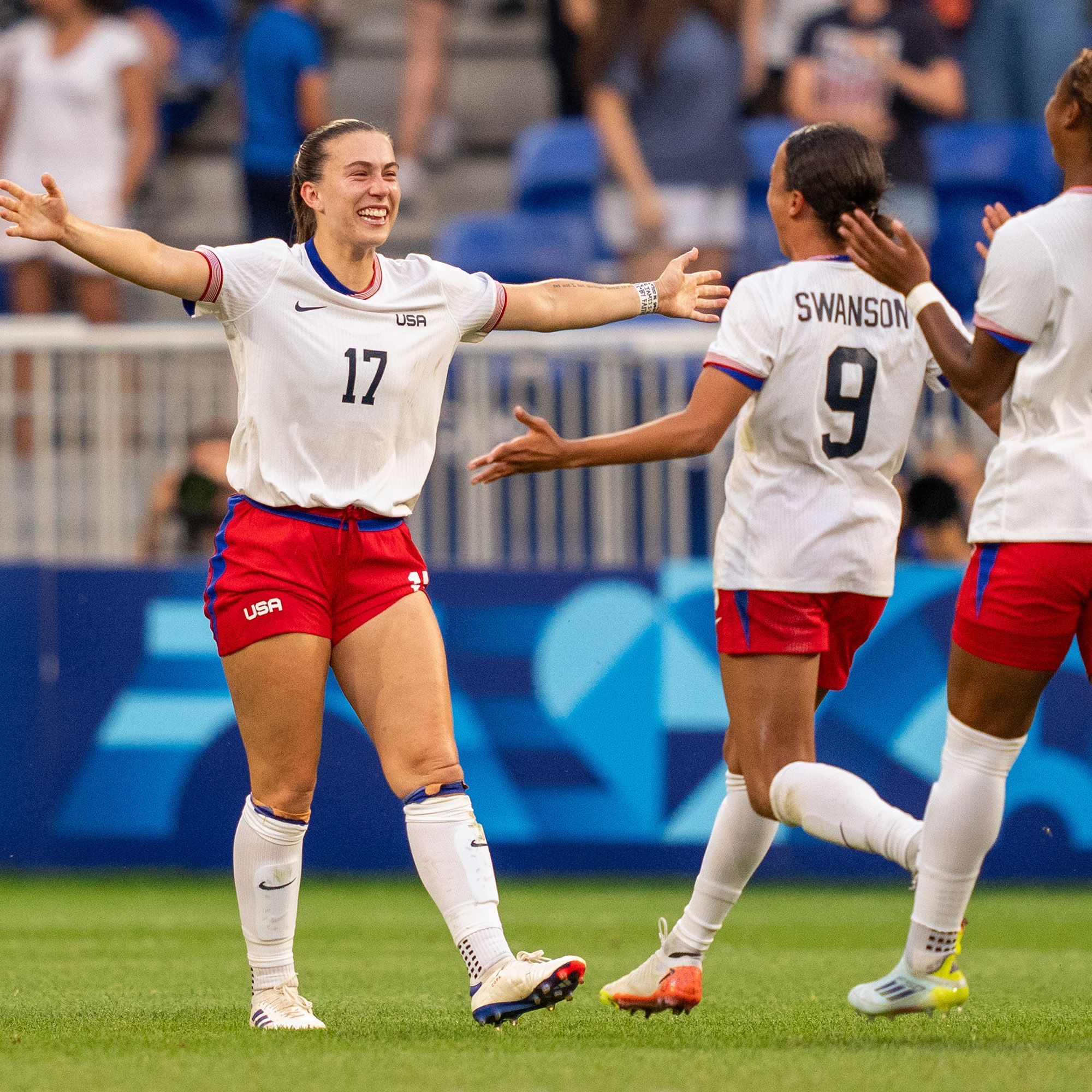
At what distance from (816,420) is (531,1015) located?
178cm

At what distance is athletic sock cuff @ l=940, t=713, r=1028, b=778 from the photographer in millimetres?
4402

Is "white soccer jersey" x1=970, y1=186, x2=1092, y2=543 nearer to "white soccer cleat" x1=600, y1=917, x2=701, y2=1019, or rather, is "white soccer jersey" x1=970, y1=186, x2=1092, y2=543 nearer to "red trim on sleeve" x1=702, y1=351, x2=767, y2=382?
"red trim on sleeve" x1=702, y1=351, x2=767, y2=382

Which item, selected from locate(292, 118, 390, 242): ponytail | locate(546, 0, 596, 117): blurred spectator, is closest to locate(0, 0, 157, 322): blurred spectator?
locate(546, 0, 596, 117): blurred spectator

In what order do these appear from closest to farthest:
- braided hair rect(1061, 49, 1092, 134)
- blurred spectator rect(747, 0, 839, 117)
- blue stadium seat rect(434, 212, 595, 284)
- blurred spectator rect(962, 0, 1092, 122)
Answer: braided hair rect(1061, 49, 1092, 134) → blue stadium seat rect(434, 212, 595, 284) → blurred spectator rect(962, 0, 1092, 122) → blurred spectator rect(747, 0, 839, 117)

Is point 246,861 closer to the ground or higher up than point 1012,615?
closer to the ground

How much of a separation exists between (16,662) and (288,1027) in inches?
186

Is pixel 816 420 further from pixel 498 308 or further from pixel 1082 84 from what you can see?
pixel 1082 84

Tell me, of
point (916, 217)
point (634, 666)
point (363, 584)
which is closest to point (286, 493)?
point (363, 584)

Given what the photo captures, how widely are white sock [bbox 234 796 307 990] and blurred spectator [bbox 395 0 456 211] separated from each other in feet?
28.9

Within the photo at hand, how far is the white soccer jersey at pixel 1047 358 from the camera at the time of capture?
168 inches

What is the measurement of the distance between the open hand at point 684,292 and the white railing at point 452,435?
3673mm

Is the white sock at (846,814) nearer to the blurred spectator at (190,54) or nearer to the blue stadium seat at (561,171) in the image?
the blue stadium seat at (561,171)

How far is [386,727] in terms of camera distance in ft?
15.7

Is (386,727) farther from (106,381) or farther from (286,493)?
(106,381)
